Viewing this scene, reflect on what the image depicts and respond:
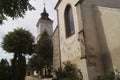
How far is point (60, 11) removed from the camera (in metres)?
17.1

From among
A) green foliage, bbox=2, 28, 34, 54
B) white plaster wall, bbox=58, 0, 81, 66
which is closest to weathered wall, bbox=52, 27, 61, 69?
white plaster wall, bbox=58, 0, 81, 66

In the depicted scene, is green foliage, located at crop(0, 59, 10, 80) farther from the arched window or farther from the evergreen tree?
the arched window

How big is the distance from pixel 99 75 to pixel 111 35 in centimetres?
289

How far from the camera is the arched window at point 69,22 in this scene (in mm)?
15209

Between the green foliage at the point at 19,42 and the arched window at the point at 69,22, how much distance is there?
12.9 m

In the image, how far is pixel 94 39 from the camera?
1231 cm

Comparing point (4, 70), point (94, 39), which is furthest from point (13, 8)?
point (4, 70)

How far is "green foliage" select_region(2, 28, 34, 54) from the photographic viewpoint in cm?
2659

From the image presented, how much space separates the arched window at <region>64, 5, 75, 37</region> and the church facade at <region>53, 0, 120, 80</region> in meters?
0.15

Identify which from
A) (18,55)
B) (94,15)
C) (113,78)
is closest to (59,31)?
(94,15)

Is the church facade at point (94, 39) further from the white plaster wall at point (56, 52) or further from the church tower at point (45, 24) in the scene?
the church tower at point (45, 24)

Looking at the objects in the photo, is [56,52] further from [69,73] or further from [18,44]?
[18,44]

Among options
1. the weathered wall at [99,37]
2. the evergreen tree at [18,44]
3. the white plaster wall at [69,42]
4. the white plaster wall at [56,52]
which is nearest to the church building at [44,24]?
the evergreen tree at [18,44]

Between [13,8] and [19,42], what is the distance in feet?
64.5
